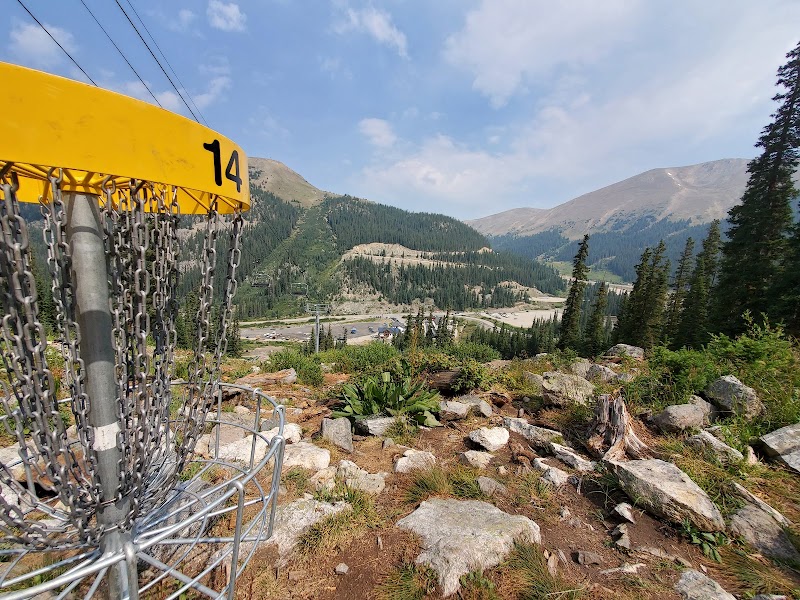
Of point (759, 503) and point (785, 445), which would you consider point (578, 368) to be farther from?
point (759, 503)

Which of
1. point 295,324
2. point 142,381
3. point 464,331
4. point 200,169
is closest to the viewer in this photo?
point 200,169

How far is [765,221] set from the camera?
24109 mm

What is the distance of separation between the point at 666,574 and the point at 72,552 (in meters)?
5.76

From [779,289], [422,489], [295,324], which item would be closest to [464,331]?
[295,324]

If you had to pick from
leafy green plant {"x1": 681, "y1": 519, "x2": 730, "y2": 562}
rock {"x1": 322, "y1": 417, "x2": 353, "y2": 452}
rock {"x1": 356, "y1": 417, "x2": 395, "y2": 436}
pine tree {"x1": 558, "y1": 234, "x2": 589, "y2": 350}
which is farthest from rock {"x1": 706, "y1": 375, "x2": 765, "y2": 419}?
pine tree {"x1": 558, "y1": 234, "x2": 589, "y2": 350}

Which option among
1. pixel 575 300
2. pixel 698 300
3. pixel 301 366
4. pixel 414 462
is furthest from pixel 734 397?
pixel 575 300

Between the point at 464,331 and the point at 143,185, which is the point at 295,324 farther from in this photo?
the point at 143,185

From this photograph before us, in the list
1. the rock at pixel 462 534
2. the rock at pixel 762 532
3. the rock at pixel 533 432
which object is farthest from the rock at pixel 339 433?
the rock at pixel 762 532

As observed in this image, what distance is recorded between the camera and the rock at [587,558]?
3.47 meters

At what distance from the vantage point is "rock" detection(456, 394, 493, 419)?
23.8ft

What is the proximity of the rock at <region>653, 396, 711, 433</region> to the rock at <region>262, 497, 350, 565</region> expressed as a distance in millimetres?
5397

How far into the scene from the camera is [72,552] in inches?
132

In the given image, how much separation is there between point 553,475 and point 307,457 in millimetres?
3625

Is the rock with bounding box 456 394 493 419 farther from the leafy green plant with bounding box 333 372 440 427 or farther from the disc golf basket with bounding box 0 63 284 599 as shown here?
the disc golf basket with bounding box 0 63 284 599
